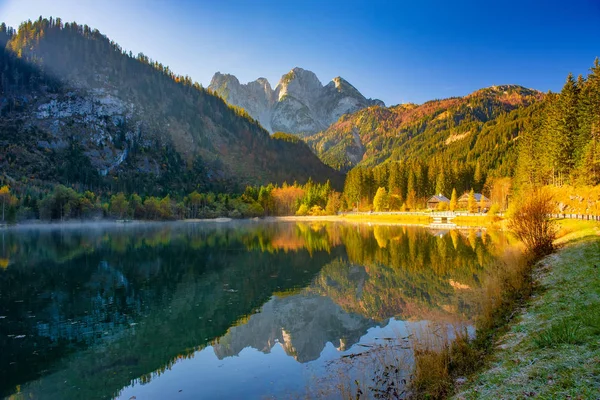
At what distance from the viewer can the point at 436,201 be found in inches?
4102

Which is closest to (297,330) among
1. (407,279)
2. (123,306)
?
(123,306)

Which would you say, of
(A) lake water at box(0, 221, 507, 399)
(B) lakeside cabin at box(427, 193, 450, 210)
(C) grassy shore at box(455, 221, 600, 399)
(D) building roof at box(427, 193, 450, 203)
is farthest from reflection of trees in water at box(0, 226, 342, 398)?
(D) building roof at box(427, 193, 450, 203)

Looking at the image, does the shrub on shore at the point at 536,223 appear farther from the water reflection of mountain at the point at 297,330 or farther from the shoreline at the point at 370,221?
the shoreline at the point at 370,221

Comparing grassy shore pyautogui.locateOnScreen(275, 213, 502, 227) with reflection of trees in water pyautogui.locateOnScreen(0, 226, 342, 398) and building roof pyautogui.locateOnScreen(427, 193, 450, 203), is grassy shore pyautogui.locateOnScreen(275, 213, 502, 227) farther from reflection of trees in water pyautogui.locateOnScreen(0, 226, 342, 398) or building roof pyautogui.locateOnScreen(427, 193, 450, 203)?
reflection of trees in water pyautogui.locateOnScreen(0, 226, 342, 398)

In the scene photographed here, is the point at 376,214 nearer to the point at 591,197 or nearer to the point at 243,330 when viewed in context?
the point at 591,197

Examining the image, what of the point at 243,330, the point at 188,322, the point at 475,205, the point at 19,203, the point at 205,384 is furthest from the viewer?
the point at 19,203

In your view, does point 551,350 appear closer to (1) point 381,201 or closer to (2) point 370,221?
(2) point 370,221

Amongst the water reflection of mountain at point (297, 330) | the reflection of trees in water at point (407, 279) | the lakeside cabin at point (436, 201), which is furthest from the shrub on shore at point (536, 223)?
the lakeside cabin at point (436, 201)

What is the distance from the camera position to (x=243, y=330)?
51.3 ft

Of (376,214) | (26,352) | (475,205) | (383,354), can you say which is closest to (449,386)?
(383,354)

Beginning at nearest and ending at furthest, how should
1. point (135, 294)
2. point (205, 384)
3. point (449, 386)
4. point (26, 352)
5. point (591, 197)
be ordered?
point (449, 386)
point (205, 384)
point (26, 352)
point (135, 294)
point (591, 197)

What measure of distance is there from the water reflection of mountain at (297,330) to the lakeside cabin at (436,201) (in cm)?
9013

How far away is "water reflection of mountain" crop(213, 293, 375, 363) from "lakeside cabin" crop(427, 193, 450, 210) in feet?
296

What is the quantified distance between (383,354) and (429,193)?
367ft
